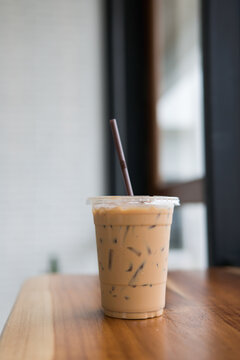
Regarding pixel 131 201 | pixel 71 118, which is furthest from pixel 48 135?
pixel 131 201

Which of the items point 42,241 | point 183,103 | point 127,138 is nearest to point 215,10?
point 183,103

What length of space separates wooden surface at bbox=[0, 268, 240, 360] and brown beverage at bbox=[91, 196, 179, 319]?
0.08 feet

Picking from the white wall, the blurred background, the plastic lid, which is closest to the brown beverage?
the plastic lid

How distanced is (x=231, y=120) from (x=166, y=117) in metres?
0.92

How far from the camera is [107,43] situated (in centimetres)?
247

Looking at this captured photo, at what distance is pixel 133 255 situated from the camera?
626 millimetres

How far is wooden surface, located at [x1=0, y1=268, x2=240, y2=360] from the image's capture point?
47cm

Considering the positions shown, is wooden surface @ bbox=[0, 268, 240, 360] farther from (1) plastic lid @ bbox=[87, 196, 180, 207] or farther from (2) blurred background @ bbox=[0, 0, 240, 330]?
(2) blurred background @ bbox=[0, 0, 240, 330]

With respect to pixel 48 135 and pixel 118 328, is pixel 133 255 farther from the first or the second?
pixel 48 135

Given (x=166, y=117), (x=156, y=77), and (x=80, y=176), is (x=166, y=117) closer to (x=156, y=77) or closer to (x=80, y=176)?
(x=156, y=77)

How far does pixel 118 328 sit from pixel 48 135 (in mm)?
1920

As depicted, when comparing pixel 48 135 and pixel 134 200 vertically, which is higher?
pixel 48 135

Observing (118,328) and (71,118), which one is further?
(71,118)

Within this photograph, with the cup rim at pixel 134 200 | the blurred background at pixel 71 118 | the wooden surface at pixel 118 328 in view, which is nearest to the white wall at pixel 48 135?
the blurred background at pixel 71 118
